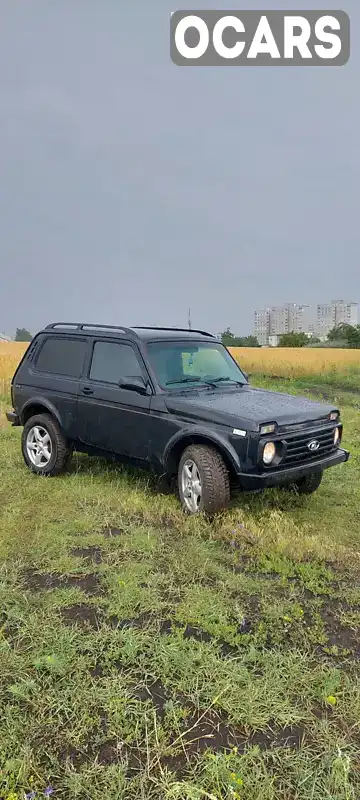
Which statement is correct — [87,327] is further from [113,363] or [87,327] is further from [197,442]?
[197,442]

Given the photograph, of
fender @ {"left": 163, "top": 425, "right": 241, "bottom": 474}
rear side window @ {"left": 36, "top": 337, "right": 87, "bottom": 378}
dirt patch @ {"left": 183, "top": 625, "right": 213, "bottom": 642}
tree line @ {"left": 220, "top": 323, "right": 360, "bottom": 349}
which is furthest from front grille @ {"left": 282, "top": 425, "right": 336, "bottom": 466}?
tree line @ {"left": 220, "top": 323, "right": 360, "bottom": 349}

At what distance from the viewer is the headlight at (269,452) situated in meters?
4.22

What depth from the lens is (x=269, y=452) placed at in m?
4.26

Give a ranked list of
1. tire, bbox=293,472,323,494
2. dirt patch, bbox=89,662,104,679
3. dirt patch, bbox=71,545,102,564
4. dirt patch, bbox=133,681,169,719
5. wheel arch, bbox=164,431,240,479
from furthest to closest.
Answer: tire, bbox=293,472,323,494
wheel arch, bbox=164,431,240,479
dirt patch, bbox=71,545,102,564
dirt patch, bbox=89,662,104,679
dirt patch, bbox=133,681,169,719

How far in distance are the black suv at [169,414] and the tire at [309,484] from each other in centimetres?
1

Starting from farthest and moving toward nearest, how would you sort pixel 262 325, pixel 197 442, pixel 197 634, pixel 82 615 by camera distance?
pixel 262 325, pixel 197 442, pixel 82 615, pixel 197 634

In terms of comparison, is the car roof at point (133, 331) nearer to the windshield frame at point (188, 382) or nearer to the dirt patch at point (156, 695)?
the windshield frame at point (188, 382)

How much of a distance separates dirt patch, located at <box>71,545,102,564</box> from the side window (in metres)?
1.79

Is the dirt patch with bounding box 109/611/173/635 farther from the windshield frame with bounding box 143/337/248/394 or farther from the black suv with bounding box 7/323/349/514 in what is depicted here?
the windshield frame with bounding box 143/337/248/394

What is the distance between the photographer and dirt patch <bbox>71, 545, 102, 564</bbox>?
152 inches

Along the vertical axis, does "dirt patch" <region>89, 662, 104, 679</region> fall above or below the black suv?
below

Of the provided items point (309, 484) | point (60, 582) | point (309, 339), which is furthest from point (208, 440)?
point (309, 339)

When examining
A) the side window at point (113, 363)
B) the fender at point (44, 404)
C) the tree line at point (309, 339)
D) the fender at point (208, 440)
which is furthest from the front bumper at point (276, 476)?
the tree line at point (309, 339)

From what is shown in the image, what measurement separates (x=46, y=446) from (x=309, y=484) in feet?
10.1
